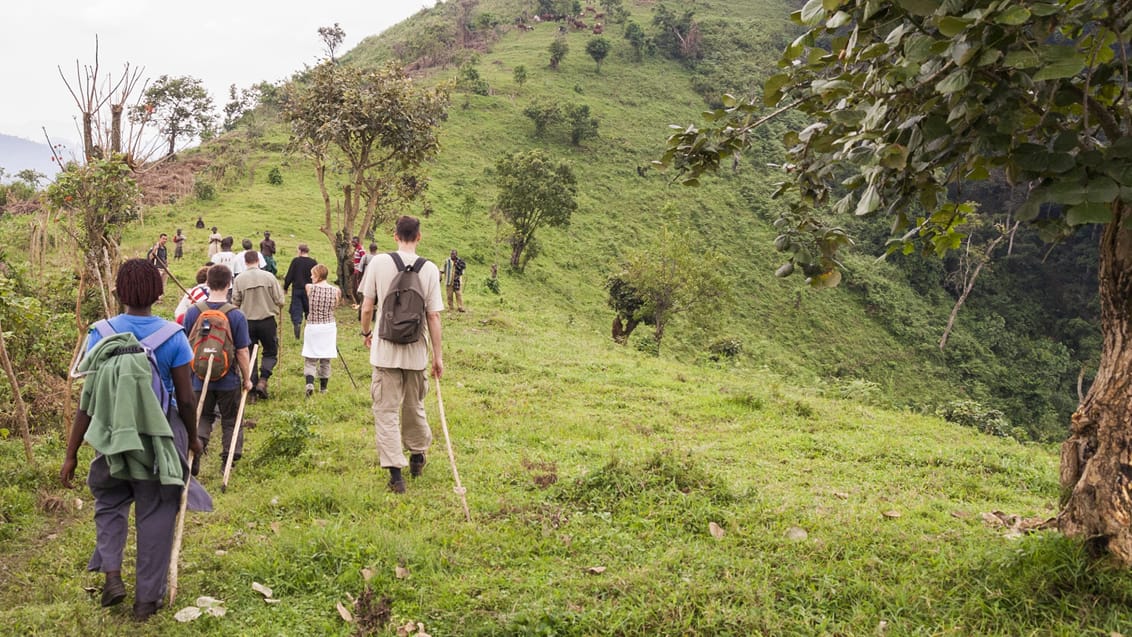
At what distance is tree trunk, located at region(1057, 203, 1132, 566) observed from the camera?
3.92 meters

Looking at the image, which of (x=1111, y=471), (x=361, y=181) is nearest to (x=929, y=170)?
(x=1111, y=471)

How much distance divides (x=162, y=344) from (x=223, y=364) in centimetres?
248

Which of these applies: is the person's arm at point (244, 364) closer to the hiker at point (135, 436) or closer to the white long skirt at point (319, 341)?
the hiker at point (135, 436)

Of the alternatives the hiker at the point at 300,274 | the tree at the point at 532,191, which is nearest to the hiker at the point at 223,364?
the hiker at the point at 300,274

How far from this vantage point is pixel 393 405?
6.64 metres

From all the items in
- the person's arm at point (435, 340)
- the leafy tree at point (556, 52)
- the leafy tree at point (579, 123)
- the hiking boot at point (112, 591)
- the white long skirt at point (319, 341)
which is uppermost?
the leafy tree at point (556, 52)

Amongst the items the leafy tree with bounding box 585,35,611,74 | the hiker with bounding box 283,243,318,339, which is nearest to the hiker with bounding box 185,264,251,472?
the hiker with bounding box 283,243,318,339

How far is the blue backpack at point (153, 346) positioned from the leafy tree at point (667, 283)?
67.5 ft

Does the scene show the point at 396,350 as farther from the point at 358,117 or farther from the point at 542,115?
the point at 542,115

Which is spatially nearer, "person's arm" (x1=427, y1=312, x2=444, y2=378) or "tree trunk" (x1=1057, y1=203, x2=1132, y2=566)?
"tree trunk" (x1=1057, y1=203, x2=1132, y2=566)

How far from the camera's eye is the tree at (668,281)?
80.6 ft

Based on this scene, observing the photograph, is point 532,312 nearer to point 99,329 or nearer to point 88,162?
point 88,162

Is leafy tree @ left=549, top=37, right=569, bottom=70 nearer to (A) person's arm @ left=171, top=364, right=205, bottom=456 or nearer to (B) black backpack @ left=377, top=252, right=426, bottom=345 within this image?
(B) black backpack @ left=377, top=252, right=426, bottom=345

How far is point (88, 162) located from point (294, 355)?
660cm
